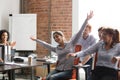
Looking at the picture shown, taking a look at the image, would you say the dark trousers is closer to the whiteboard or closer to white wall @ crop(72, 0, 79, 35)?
white wall @ crop(72, 0, 79, 35)

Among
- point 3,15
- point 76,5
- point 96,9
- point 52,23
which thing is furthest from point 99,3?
point 3,15

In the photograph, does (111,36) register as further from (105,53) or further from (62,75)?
(62,75)

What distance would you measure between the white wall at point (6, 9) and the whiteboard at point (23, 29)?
0.21 metres

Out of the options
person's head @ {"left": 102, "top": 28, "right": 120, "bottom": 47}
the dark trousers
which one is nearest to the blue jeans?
the dark trousers

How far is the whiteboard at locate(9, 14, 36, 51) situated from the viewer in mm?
6613

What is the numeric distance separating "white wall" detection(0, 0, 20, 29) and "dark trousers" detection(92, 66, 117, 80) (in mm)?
4000

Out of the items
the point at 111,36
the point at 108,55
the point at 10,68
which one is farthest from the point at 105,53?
the point at 10,68

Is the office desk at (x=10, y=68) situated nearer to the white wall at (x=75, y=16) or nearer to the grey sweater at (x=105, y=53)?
the grey sweater at (x=105, y=53)

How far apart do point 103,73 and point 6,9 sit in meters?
4.29

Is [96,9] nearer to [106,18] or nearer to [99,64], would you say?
[106,18]

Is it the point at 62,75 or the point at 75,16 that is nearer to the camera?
the point at 62,75

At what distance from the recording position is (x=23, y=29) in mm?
6652

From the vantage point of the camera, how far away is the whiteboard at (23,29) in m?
6.61

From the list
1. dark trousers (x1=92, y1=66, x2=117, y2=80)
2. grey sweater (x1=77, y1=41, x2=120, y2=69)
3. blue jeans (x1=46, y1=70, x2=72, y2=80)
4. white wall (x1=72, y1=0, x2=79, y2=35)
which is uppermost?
white wall (x1=72, y1=0, x2=79, y2=35)
